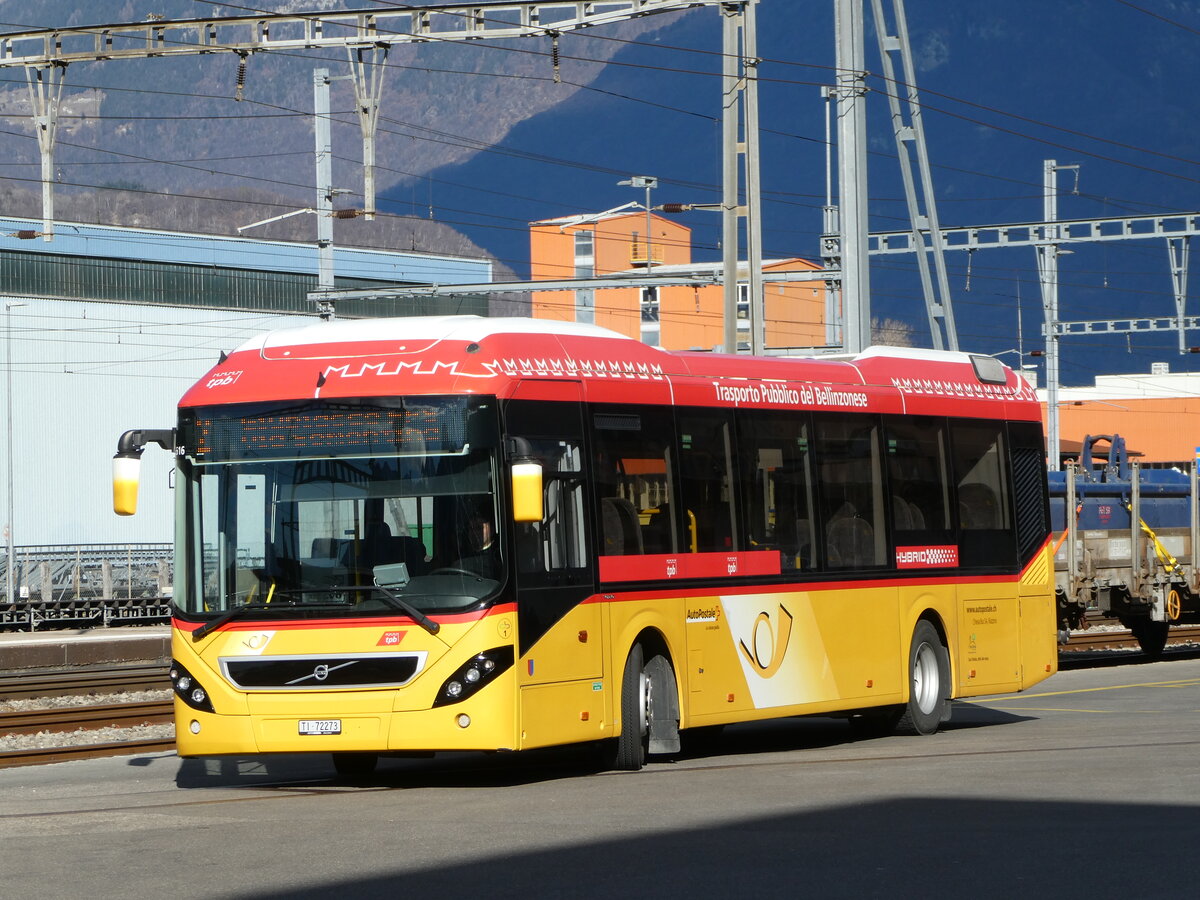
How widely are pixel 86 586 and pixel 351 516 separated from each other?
111 ft

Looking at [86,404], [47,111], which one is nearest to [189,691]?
[47,111]

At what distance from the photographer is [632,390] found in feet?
46.3

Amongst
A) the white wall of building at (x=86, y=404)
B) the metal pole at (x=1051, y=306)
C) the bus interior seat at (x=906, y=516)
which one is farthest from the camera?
the white wall of building at (x=86, y=404)

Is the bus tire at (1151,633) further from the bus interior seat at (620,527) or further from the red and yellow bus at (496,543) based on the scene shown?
the bus interior seat at (620,527)

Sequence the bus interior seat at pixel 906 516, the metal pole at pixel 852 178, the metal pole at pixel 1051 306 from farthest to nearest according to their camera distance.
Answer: the metal pole at pixel 1051 306 → the metal pole at pixel 852 178 → the bus interior seat at pixel 906 516

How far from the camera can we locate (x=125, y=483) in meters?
12.6

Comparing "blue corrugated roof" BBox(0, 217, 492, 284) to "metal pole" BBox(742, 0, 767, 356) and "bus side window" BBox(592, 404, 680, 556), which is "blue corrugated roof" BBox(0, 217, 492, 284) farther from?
"bus side window" BBox(592, 404, 680, 556)

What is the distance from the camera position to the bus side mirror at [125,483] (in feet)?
41.3

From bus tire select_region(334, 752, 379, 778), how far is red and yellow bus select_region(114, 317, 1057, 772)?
32 millimetres

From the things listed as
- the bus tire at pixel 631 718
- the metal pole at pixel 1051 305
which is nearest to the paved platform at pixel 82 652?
the bus tire at pixel 631 718

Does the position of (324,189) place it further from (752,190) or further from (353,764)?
(353,764)

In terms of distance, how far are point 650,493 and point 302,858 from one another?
521cm

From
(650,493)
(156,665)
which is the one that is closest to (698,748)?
(650,493)

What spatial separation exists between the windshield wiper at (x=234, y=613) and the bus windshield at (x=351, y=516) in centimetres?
1
